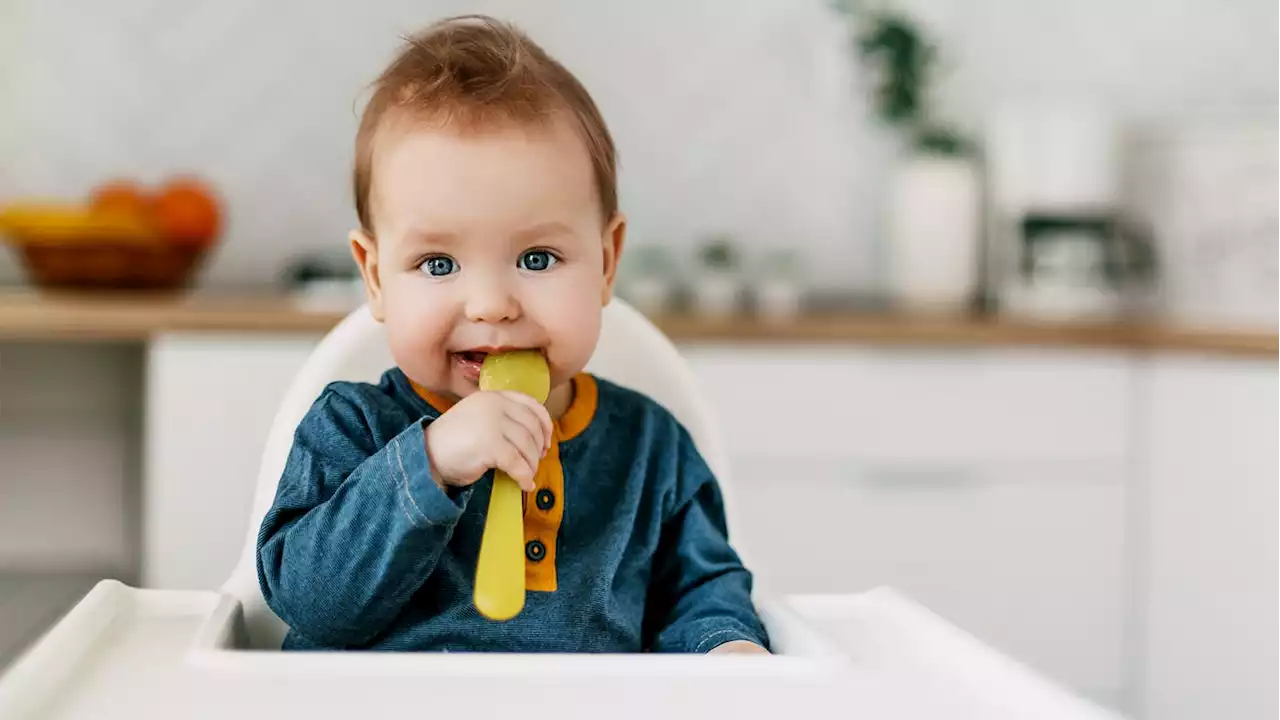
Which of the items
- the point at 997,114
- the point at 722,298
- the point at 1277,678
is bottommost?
the point at 1277,678

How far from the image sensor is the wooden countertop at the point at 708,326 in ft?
6.49

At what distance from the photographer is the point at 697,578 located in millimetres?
1016

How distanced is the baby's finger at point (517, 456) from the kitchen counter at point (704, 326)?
4.09 ft

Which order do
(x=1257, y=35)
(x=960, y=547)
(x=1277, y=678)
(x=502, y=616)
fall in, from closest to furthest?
(x=502, y=616), (x=1277, y=678), (x=960, y=547), (x=1257, y=35)

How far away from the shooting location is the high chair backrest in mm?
1092

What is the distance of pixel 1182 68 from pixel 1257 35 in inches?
6.2

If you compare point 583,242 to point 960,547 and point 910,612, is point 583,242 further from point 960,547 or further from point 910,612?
point 960,547

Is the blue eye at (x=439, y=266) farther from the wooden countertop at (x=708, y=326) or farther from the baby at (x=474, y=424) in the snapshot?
the wooden countertop at (x=708, y=326)

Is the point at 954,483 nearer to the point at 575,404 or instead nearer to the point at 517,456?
the point at 575,404

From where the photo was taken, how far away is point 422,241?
88 centimetres

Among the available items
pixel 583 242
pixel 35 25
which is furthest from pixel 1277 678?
pixel 35 25

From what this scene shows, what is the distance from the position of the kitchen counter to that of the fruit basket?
3cm

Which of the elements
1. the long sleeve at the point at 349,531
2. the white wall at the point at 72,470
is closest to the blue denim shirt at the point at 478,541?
the long sleeve at the point at 349,531

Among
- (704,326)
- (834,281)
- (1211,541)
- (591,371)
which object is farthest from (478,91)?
(834,281)
